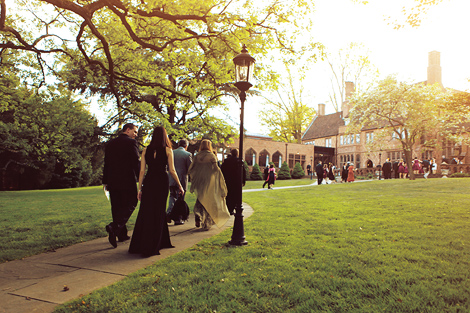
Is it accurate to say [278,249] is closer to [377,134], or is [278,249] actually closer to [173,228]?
[173,228]

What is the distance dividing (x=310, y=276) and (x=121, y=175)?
3434 millimetres

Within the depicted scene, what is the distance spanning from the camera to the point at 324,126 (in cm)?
5875

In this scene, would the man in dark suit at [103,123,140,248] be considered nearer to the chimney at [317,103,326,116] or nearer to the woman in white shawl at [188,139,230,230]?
the woman in white shawl at [188,139,230,230]

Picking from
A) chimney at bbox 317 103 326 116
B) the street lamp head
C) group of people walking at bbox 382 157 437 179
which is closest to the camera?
the street lamp head

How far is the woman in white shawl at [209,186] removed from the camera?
6609 mm

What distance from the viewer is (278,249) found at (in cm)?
512

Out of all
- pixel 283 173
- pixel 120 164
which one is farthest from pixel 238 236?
pixel 283 173

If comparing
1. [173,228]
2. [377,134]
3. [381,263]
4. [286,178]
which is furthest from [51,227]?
[286,178]

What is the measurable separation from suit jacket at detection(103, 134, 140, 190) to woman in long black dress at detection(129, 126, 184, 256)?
56 centimetres

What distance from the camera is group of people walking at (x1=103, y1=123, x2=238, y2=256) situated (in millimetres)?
5016

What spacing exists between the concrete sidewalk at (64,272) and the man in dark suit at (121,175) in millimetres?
612

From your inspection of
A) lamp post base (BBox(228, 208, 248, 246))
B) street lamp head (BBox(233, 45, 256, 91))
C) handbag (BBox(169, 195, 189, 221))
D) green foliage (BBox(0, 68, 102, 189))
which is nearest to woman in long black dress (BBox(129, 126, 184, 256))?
lamp post base (BBox(228, 208, 248, 246))

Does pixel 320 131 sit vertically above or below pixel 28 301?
above

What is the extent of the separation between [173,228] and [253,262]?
324 cm
